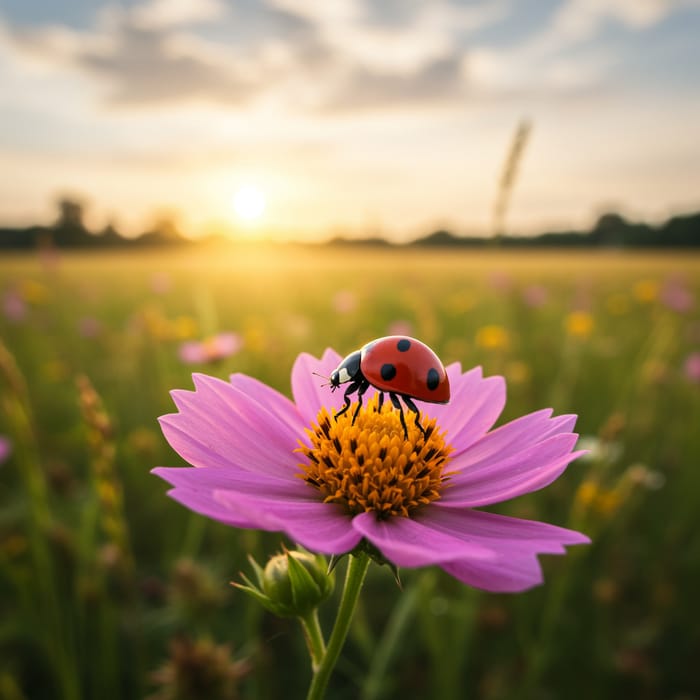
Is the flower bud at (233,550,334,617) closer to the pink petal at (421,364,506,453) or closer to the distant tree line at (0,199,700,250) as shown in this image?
the pink petal at (421,364,506,453)

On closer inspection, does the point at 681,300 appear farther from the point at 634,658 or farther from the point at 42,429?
the point at 42,429

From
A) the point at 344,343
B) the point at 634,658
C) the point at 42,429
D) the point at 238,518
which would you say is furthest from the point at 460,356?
the point at 238,518

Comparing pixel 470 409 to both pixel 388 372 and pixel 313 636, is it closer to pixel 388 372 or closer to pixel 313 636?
pixel 388 372

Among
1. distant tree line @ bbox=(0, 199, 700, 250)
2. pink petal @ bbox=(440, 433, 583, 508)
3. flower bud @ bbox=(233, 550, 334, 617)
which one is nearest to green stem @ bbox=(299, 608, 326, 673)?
flower bud @ bbox=(233, 550, 334, 617)

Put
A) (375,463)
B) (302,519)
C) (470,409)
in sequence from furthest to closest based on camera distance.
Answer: (470,409)
(375,463)
(302,519)

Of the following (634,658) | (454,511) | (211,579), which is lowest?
(634,658)

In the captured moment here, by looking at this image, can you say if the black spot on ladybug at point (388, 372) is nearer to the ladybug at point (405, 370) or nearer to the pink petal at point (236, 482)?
the ladybug at point (405, 370)

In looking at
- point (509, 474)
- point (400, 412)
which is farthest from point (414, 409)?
point (509, 474)
